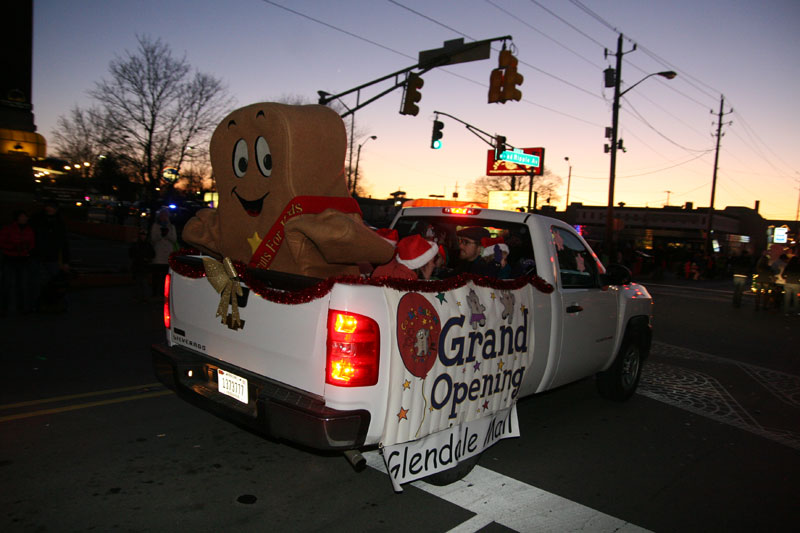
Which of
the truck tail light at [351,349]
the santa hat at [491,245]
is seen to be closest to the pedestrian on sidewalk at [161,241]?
the santa hat at [491,245]

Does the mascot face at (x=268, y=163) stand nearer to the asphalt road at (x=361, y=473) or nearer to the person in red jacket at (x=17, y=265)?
the asphalt road at (x=361, y=473)

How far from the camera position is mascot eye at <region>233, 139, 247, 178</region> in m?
3.88

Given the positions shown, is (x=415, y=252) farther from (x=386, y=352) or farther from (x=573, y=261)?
(x=573, y=261)

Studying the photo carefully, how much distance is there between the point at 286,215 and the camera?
3645 millimetres

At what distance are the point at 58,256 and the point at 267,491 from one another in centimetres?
734

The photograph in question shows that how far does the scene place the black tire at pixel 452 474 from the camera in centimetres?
356

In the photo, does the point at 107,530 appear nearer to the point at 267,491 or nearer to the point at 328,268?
the point at 267,491

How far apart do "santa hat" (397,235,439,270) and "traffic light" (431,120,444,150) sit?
14.2 m

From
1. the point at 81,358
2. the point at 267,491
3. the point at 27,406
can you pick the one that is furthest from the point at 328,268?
the point at 81,358

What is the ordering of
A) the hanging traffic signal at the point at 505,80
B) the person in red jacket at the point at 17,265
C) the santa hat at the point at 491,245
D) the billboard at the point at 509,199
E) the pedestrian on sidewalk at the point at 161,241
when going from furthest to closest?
the billboard at the point at 509,199 → the hanging traffic signal at the point at 505,80 → the pedestrian on sidewalk at the point at 161,241 → the person in red jacket at the point at 17,265 → the santa hat at the point at 491,245

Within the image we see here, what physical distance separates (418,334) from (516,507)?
138 centimetres

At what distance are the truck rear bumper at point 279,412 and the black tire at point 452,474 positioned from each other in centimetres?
89

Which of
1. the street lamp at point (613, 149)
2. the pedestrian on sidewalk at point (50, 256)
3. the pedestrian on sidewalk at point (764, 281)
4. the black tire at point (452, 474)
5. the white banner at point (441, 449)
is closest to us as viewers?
the white banner at point (441, 449)

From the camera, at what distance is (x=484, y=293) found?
365cm
